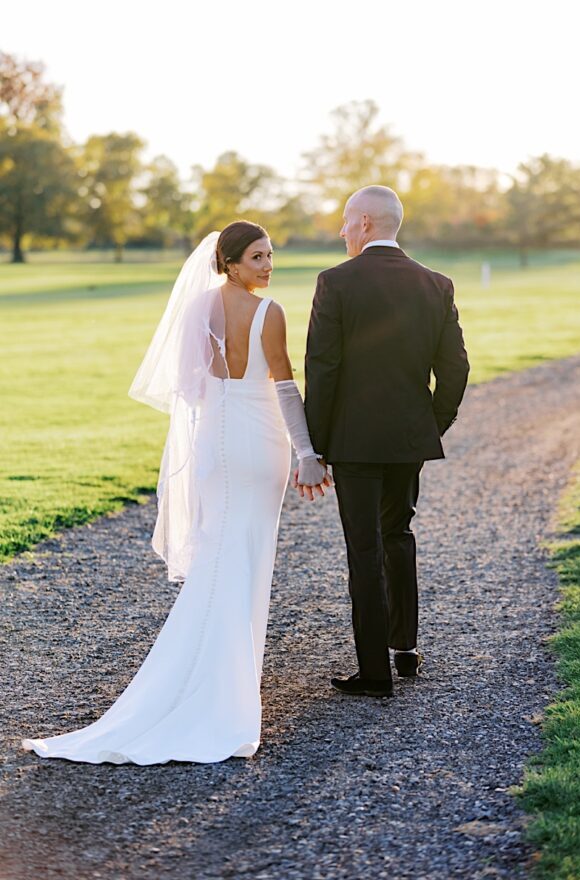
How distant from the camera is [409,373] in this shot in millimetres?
4832

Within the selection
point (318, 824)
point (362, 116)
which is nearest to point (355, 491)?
point (318, 824)

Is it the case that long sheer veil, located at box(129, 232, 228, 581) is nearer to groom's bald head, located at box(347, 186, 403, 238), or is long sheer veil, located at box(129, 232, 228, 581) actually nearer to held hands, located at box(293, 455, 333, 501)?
held hands, located at box(293, 455, 333, 501)

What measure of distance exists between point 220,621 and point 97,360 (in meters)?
18.3

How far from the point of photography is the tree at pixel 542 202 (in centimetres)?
7431

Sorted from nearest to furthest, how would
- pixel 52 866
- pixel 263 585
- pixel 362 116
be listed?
1. pixel 52 866
2. pixel 263 585
3. pixel 362 116

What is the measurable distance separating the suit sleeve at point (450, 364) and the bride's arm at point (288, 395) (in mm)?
622

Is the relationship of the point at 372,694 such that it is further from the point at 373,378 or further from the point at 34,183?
the point at 34,183

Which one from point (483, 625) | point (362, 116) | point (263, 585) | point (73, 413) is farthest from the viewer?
point (362, 116)

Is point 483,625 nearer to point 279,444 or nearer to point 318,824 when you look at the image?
point 279,444

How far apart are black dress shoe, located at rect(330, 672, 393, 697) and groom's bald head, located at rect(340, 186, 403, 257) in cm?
187

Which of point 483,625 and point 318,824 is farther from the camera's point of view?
point 483,625

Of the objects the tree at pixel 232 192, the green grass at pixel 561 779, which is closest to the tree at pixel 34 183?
the tree at pixel 232 192

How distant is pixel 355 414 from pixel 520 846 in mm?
1910

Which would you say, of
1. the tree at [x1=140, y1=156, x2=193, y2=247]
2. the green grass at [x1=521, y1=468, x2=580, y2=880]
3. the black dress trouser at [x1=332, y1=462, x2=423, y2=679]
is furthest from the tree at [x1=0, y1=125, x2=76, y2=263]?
the black dress trouser at [x1=332, y1=462, x2=423, y2=679]
